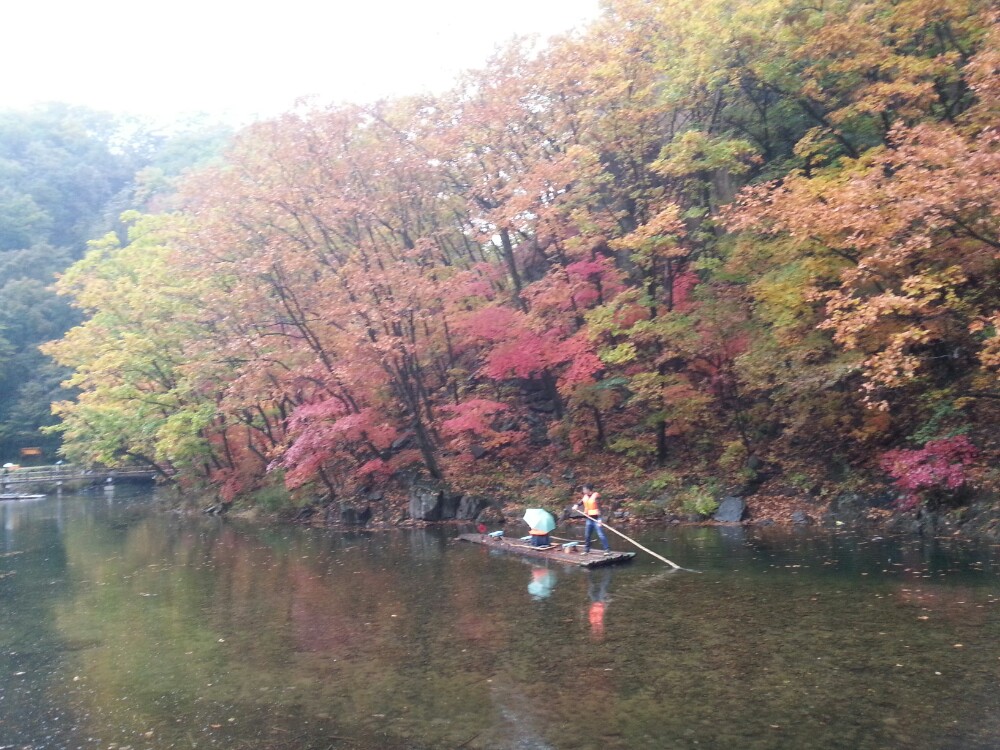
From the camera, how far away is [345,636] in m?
10.6

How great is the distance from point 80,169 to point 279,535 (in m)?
61.8

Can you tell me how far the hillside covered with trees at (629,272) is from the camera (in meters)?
15.8

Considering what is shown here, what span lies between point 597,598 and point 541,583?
1760 mm

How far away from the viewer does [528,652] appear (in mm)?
9266

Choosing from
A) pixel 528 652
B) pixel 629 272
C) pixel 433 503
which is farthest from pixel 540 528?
pixel 629 272

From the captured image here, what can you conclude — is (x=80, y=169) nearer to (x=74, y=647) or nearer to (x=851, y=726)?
(x=74, y=647)

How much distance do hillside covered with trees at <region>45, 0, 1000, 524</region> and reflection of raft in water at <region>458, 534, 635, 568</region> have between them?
554 centimetres

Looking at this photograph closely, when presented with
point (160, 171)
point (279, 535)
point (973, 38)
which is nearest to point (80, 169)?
point (160, 171)

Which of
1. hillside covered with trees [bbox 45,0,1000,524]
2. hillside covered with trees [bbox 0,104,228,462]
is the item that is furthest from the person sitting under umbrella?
hillside covered with trees [bbox 0,104,228,462]

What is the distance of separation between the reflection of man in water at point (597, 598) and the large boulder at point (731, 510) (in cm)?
610

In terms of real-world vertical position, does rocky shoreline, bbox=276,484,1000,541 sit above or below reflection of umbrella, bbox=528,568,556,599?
above

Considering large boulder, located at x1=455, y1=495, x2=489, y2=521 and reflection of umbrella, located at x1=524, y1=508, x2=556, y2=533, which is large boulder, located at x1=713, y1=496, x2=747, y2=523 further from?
large boulder, located at x1=455, y1=495, x2=489, y2=521

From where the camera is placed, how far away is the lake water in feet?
22.5

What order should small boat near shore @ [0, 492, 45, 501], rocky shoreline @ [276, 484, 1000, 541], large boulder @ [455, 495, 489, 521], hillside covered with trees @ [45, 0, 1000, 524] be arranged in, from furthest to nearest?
small boat near shore @ [0, 492, 45, 501] → large boulder @ [455, 495, 489, 521] → hillside covered with trees @ [45, 0, 1000, 524] → rocky shoreline @ [276, 484, 1000, 541]
